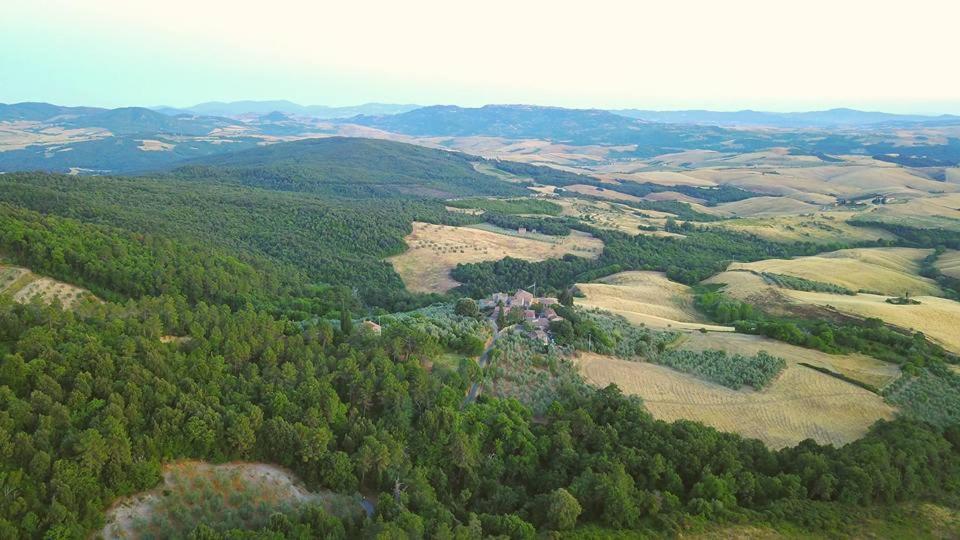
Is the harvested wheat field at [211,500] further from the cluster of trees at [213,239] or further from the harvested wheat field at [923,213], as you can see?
the harvested wheat field at [923,213]

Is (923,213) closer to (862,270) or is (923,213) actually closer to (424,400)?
(862,270)

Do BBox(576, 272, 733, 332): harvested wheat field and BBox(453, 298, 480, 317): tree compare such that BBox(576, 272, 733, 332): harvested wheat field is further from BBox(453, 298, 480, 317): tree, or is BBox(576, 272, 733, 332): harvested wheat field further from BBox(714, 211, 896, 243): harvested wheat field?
BBox(714, 211, 896, 243): harvested wheat field

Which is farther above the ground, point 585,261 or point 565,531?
point 565,531

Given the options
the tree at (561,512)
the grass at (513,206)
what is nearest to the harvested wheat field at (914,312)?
the tree at (561,512)

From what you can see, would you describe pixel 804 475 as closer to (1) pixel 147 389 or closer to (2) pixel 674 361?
(2) pixel 674 361

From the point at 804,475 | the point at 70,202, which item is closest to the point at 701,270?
the point at 804,475
